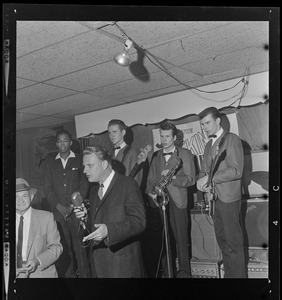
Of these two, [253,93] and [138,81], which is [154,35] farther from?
[253,93]

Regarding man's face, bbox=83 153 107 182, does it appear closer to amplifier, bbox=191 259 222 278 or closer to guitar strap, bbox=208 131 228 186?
guitar strap, bbox=208 131 228 186

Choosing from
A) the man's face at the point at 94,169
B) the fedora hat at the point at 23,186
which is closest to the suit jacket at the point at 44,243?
the fedora hat at the point at 23,186

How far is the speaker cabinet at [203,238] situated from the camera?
94.9 inches

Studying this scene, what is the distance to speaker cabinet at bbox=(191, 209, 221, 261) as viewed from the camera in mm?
2410

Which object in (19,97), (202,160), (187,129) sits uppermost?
(19,97)

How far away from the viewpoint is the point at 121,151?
2.48m

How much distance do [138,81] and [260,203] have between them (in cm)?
100

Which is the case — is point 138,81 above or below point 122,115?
above

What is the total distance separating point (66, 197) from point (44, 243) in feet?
0.98

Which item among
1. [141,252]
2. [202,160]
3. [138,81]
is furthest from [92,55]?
[141,252]

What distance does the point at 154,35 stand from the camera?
2379 millimetres

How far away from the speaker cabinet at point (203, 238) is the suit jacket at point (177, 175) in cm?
11

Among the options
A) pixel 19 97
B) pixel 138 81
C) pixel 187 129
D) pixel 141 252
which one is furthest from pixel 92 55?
pixel 141 252

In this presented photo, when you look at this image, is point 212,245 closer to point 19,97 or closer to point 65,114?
point 65,114
